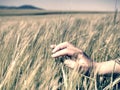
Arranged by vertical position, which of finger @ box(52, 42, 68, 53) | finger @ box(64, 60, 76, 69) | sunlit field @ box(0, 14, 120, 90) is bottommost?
sunlit field @ box(0, 14, 120, 90)

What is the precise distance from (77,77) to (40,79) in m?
0.19

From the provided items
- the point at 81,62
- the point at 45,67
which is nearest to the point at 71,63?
the point at 81,62

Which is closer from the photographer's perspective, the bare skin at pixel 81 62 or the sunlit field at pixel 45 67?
the sunlit field at pixel 45 67

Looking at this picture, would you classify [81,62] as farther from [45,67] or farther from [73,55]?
[45,67]

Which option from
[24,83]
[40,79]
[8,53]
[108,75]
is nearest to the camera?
[24,83]

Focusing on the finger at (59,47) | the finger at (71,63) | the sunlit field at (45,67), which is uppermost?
the finger at (59,47)

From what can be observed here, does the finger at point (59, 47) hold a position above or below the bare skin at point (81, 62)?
above

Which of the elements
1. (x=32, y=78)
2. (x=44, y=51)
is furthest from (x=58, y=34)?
(x=32, y=78)

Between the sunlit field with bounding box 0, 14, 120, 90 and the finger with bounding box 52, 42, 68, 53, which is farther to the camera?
the finger with bounding box 52, 42, 68, 53

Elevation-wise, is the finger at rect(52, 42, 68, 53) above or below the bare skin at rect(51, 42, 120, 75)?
above

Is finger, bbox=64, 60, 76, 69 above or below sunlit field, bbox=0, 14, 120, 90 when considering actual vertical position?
above

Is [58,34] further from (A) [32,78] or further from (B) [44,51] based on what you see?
(A) [32,78]

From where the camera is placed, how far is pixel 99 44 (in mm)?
1771

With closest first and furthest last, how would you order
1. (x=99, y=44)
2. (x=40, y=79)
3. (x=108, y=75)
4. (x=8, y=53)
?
1. (x=40, y=79)
2. (x=108, y=75)
3. (x=8, y=53)
4. (x=99, y=44)
